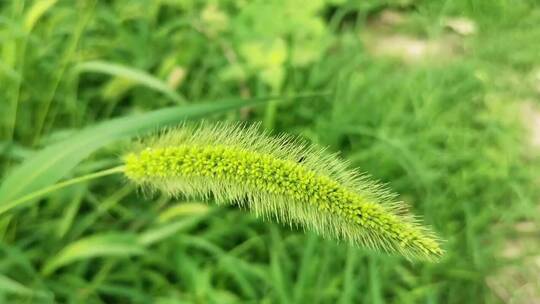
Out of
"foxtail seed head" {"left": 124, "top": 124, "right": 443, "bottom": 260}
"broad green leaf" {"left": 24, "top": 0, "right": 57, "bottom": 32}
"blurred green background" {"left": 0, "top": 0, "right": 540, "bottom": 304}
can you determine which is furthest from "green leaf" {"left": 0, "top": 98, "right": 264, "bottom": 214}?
"broad green leaf" {"left": 24, "top": 0, "right": 57, "bottom": 32}

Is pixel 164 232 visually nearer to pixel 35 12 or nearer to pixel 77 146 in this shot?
pixel 77 146

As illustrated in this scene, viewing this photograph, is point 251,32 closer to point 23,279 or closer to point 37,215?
point 37,215

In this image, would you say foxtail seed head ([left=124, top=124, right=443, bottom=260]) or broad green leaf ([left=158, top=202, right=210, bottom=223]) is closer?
foxtail seed head ([left=124, top=124, right=443, bottom=260])

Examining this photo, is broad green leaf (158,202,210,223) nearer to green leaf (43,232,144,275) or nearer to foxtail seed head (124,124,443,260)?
green leaf (43,232,144,275)

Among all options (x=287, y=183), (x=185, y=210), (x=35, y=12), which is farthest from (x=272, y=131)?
(x=35, y=12)

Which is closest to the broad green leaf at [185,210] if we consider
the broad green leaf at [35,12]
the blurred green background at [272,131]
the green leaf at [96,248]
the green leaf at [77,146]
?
the blurred green background at [272,131]
